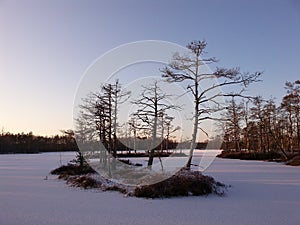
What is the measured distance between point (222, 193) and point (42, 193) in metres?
5.52

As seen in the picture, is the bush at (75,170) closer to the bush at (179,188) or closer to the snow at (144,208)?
the snow at (144,208)

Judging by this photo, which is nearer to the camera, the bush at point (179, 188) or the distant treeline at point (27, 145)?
the bush at point (179, 188)

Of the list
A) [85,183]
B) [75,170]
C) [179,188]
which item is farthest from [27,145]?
[179,188]

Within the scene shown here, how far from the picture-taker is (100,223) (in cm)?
536

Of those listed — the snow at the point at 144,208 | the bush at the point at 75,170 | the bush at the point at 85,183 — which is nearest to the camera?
the snow at the point at 144,208

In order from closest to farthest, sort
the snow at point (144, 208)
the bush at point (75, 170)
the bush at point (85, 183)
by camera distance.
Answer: the snow at point (144, 208) < the bush at point (85, 183) < the bush at point (75, 170)

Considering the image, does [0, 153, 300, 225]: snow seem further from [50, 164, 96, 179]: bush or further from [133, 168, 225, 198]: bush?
[50, 164, 96, 179]: bush

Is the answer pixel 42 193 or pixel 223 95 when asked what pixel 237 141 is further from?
pixel 42 193

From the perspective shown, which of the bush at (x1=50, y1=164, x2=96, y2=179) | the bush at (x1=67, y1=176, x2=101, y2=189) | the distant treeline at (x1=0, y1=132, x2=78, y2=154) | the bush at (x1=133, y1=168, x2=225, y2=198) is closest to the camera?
the bush at (x1=133, y1=168, x2=225, y2=198)

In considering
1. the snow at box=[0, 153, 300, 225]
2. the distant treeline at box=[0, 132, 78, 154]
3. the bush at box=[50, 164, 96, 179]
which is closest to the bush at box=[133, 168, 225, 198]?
the snow at box=[0, 153, 300, 225]

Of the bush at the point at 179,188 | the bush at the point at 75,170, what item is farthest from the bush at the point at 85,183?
the bush at the point at 75,170

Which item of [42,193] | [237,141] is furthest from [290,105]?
[42,193]

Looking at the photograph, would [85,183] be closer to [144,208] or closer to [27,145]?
[144,208]

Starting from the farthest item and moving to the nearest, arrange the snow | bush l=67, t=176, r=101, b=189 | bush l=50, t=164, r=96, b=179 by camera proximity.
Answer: bush l=50, t=164, r=96, b=179 → bush l=67, t=176, r=101, b=189 → the snow
